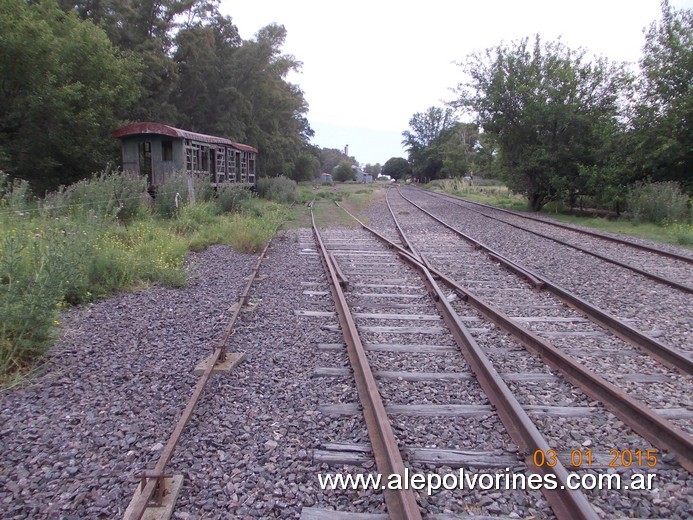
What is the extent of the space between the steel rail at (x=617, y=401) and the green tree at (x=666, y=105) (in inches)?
622

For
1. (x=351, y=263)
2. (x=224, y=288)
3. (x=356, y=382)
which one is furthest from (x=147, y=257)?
(x=356, y=382)

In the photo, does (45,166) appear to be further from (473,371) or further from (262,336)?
(473,371)

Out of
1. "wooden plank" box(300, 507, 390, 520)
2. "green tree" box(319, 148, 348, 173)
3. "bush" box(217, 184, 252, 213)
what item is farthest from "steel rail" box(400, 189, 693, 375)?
"green tree" box(319, 148, 348, 173)

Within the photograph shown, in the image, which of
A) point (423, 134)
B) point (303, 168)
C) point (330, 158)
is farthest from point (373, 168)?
point (303, 168)

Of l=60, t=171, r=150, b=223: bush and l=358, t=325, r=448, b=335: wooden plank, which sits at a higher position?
l=60, t=171, r=150, b=223: bush

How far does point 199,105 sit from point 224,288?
34545 mm

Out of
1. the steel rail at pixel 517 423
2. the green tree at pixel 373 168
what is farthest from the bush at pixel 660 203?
the green tree at pixel 373 168

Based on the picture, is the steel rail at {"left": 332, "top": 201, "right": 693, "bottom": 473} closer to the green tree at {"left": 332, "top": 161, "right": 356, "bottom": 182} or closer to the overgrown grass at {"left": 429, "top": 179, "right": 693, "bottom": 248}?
the overgrown grass at {"left": 429, "top": 179, "right": 693, "bottom": 248}

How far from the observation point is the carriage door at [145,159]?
18750 millimetres

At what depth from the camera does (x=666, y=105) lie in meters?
18.2

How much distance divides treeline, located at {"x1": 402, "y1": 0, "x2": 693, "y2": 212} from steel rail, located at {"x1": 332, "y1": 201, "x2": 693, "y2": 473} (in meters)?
15.8

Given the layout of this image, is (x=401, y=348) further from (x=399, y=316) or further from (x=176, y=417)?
(x=176, y=417)

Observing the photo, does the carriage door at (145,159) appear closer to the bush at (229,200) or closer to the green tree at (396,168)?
the bush at (229,200)

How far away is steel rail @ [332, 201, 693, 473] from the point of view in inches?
122
